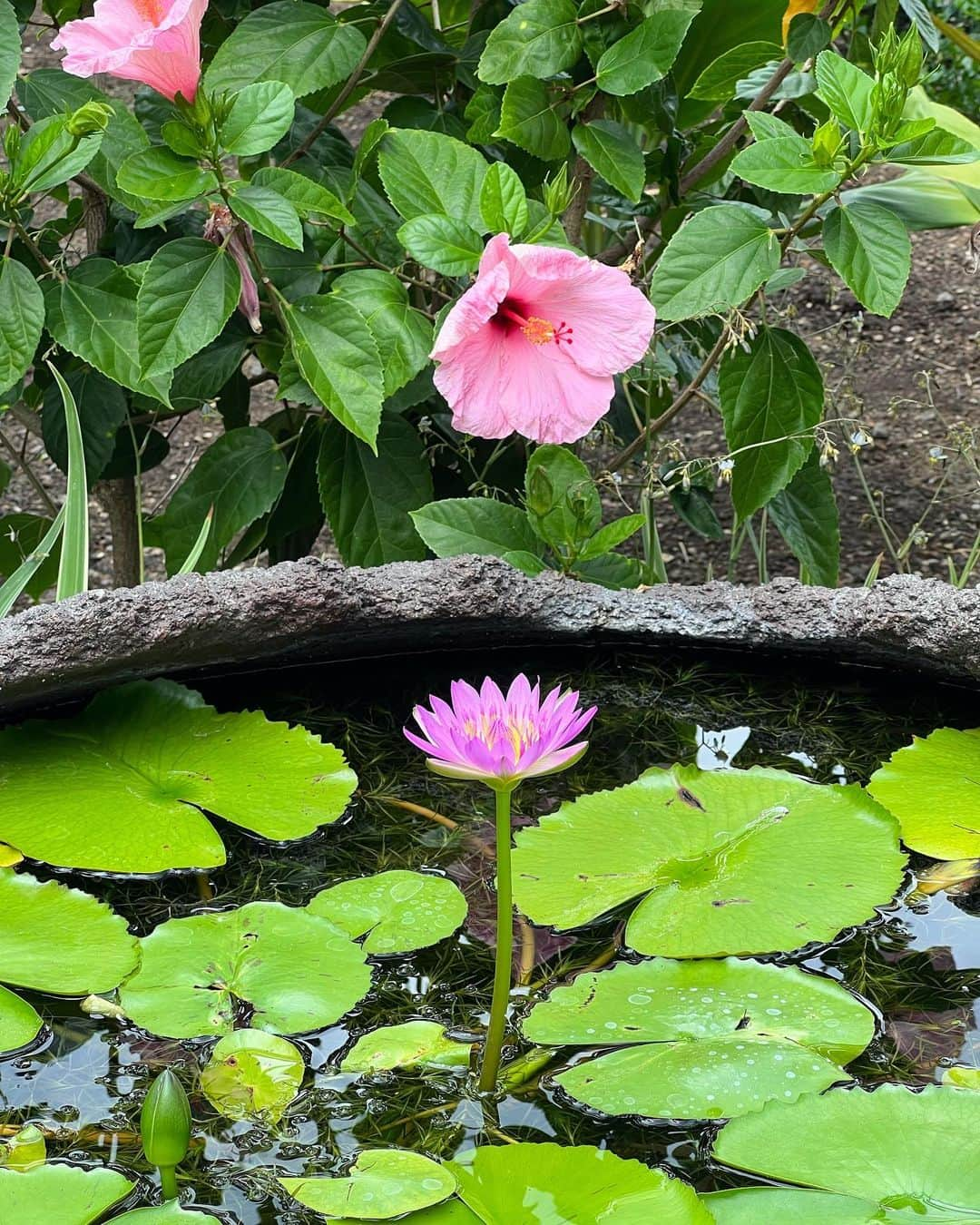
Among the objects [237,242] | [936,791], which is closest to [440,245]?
[237,242]

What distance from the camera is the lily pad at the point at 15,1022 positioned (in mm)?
828

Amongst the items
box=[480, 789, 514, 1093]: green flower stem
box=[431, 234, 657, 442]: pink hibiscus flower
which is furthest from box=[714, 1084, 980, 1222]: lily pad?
box=[431, 234, 657, 442]: pink hibiscus flower

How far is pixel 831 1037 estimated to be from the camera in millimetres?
818

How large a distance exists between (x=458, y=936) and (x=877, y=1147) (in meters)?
0.33

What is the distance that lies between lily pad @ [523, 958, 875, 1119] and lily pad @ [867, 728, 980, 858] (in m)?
0.18

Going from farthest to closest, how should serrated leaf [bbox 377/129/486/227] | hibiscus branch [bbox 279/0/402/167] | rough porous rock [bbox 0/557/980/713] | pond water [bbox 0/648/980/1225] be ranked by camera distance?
hibiscus branch [bbox 279/0/402/167], serrated leaf [bbox 377/129/486/227], rough porous rock [bbox 0/557/980/713], pond water [bbox 0/648/980/1225]

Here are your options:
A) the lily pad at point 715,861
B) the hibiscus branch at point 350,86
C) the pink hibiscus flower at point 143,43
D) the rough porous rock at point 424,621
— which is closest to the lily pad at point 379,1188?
the lily pad at point 715,861

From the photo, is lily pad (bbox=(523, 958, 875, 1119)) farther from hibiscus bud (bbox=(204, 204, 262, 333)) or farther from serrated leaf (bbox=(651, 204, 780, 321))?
hibiscus bud (bbox=(204, 204, 262, 333))

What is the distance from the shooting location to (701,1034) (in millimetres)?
820

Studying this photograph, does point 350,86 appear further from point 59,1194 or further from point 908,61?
point 59,1194

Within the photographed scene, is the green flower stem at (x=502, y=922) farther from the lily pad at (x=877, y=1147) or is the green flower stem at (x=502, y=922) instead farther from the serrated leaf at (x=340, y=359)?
the serrated leaf at (x=340, y=359)

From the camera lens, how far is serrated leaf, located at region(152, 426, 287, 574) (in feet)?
4.81

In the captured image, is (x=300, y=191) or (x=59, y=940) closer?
(x=59, y=940)

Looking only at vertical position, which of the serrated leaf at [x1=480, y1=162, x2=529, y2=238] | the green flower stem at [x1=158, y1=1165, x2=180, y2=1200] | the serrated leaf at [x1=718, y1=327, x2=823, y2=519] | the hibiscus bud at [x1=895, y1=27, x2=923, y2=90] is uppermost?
the hibiscus bud at [x1=895, y1=27, x2=923, y2=90]
